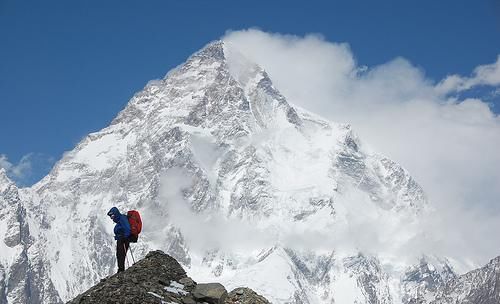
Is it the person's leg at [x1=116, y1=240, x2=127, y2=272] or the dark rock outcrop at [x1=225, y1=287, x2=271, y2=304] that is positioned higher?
the person's leg at [x1=116, y1=240, x2=127, y2=272]

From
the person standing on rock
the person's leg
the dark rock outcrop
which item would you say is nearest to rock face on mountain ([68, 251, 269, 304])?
the dark rock outcrop

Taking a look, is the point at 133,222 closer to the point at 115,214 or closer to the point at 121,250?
the point at 115,214

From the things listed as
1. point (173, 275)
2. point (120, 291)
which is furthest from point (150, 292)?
point (173, 275)

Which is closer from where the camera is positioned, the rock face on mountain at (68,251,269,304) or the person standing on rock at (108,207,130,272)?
the rock face on mountain at (68,251,269,304)

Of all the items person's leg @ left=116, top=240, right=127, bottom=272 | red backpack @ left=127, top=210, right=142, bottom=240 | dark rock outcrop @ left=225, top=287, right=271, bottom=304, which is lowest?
dark rock outcrop @ left=225, top=287, right=271, bottom=304

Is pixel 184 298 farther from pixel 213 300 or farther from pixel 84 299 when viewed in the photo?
pixel 84 299

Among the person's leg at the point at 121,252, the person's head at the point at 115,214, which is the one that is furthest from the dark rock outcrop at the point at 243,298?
the person's head at the point at 115,214

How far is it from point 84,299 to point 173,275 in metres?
5.13

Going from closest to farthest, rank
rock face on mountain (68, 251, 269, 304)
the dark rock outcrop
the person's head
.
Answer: rock face on mountain (68, 251, 269, 304), the dark rock outcrop, the person's head

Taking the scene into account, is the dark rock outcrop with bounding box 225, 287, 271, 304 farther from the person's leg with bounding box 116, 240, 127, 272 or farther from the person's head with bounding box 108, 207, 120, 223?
the person's head with bounding box 108, 207, 120, 223

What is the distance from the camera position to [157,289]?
3638 cm

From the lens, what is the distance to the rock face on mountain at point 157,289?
34.9 meters

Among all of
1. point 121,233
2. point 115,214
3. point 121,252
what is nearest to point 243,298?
point 121,252

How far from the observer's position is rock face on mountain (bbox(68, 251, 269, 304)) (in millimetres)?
34875
